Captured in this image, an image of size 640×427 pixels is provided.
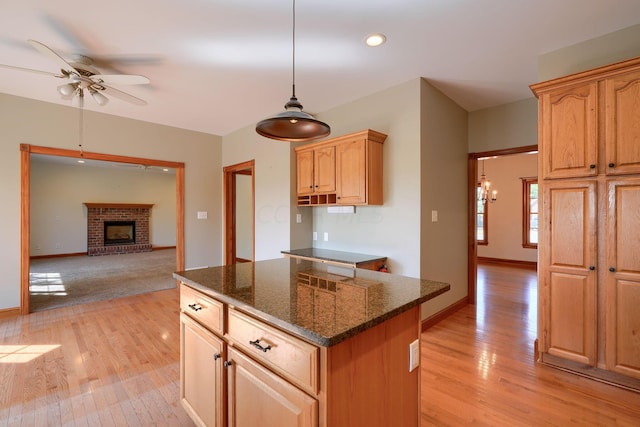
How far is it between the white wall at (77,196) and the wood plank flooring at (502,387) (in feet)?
32.1

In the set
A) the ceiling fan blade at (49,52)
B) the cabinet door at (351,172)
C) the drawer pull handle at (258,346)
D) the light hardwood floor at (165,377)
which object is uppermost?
the ceiling fan blade at (49,52)

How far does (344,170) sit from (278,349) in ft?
8.72

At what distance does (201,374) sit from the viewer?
1619mm

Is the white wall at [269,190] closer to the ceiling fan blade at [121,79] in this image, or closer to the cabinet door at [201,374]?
the ceiling fan blade at [121,79]

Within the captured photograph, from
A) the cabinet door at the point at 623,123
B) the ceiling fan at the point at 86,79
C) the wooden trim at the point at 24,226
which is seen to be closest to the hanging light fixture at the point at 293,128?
the ceiling fan at the point at 86,79

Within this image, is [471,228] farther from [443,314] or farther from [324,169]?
[324,169]

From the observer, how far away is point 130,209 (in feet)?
31.8

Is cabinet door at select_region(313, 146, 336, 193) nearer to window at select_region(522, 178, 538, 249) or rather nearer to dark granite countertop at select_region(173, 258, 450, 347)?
dark granite countertop at select_region(173, 258, 450, 347)

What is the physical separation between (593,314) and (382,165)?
2.26m

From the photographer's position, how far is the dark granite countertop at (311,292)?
1.03 m

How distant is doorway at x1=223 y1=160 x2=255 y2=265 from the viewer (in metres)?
5.21

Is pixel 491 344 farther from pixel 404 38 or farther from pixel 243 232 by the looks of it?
pixel 243 232

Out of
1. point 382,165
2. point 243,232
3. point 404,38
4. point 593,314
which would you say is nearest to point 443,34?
point 404,38

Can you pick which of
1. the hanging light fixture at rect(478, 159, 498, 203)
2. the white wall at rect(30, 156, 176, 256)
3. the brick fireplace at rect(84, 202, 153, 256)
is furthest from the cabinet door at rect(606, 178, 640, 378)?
the brick fireplace at rect(84, 202, 153, 256)
